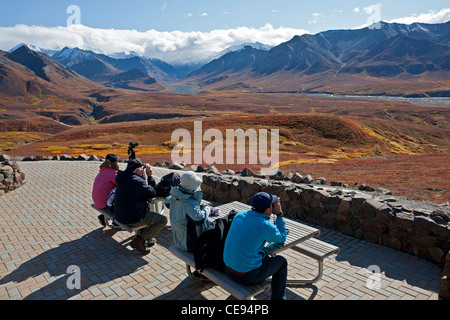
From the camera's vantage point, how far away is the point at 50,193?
9945 mm

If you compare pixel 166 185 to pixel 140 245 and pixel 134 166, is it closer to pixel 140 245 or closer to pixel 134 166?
pixel 134 166

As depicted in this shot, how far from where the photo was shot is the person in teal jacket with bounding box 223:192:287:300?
3598 mm

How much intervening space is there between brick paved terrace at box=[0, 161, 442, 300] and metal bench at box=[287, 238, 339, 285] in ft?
0.38

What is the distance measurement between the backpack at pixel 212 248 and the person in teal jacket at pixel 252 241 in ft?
0.69

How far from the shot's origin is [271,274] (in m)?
3.86

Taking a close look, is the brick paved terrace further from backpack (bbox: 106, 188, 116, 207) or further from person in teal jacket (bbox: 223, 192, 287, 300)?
person in teal jacket (bbox: 223, 192, 287, 300)

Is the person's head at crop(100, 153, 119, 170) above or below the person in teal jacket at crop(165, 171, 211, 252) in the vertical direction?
above

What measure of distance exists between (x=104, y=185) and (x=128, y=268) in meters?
1.87

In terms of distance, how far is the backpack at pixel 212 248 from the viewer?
13.1 feet

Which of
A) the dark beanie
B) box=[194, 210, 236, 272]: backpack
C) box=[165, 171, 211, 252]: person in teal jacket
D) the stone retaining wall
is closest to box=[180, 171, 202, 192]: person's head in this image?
box=[165, 171, 211, 252]: person in teal jacket
